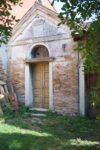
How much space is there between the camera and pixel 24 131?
378 inches

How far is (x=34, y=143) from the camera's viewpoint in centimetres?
791

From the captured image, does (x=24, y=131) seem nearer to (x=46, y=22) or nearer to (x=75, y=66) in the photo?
(x=75, y=66)

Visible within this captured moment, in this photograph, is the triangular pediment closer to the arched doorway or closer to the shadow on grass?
the arched doorway

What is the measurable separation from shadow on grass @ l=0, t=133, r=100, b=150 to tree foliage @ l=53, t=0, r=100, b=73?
2.26 meters

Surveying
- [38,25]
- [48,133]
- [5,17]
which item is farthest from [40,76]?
[5,17]

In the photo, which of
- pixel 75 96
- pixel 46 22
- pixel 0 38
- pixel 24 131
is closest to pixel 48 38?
pixel 46 22

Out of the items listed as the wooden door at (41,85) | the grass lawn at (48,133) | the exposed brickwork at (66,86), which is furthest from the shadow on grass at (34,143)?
the wooden door at (41,85)

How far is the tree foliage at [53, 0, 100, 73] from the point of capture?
6339mm

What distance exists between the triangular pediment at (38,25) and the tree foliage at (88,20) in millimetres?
7074

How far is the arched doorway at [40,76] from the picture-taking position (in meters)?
14.5

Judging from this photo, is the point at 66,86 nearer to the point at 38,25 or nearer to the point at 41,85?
the point at 41,85

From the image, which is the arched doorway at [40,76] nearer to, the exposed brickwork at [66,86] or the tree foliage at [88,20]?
the exposed brickwork at [66,86]

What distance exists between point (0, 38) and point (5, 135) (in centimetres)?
303

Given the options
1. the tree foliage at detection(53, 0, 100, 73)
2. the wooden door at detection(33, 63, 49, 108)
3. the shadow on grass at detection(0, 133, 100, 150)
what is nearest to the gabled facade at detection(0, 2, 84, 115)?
the wooden door at detection(33, 63, 49, 108)
